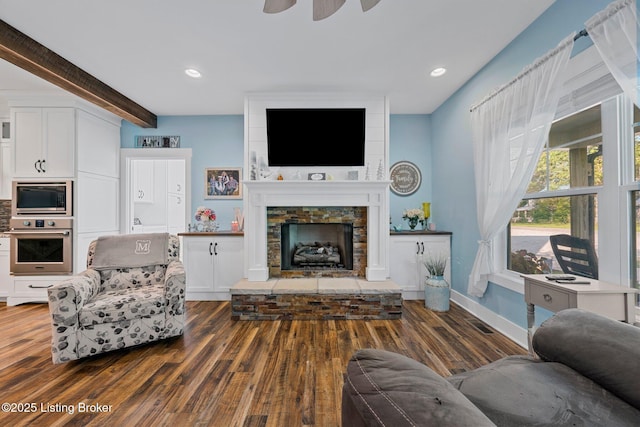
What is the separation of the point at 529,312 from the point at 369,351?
5.27 ft

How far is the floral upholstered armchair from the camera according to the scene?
6.79ft

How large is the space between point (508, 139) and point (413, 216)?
161cm

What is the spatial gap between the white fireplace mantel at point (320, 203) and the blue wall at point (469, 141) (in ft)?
2.90

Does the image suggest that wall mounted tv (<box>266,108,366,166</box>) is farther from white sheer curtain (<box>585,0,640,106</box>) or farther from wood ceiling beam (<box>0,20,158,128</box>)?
white sheer curtain (<box>585,0,640,106</box>)

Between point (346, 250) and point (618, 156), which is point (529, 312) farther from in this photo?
point (346, 250)

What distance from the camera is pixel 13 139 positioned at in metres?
3.44

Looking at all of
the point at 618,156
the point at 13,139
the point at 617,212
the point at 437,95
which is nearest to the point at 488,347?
the point at 617,212

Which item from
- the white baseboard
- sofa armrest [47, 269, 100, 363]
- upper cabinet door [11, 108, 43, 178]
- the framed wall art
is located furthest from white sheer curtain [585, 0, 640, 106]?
upper cabinet door [11, 108, 43, 178]

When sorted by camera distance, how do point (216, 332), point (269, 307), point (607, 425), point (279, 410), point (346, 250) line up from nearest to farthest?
point (607, 425) < point (279, 410) < point (216, 332) < point (269, 307) < point (346, 250)

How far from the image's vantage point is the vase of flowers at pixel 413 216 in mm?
3820

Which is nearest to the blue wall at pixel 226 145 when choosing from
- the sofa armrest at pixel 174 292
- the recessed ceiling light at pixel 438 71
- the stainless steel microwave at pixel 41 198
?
the stainless steel microwave at pixel 41 198

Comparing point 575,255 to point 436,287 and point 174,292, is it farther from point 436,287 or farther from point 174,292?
point 174,292

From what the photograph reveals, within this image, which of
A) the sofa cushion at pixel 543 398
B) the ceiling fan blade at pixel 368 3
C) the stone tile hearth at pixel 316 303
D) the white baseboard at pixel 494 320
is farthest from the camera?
the stone tile hearth at pixel 316 303

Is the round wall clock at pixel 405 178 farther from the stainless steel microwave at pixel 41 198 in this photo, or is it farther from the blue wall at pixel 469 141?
the stainless steel microwave at pixel 41 198
